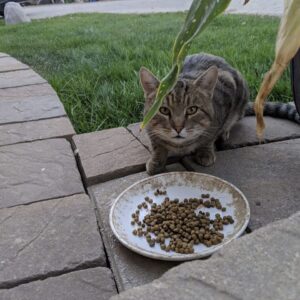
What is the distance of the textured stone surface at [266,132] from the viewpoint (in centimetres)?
196

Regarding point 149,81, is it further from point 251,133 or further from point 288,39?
point 288,39

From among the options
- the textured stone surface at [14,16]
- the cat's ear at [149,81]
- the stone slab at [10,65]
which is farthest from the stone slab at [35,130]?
the textured stone surface at [14,16]

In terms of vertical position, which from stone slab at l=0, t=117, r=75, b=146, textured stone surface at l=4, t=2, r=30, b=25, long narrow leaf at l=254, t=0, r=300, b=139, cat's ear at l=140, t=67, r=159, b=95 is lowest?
textured stone surface at l=4, t=2, r=30, b=25

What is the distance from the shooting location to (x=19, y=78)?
3213mm

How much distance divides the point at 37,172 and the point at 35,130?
48 centimetres

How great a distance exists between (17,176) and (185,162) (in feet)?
2.44

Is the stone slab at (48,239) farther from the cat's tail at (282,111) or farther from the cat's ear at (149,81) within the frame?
the cat's tail at (282,111)

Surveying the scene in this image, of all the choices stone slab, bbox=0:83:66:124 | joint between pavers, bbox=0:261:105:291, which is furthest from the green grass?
joint between pavers, bbox=0:261:105:291

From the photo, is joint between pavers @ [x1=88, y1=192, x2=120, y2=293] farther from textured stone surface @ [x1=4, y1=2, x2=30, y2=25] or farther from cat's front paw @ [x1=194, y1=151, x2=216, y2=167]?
textured stone surface @ [x1=4, y1=2, x2=30, y2=25]

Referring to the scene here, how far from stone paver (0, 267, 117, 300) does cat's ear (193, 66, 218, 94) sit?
941mm

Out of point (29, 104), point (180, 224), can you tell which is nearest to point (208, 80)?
point (180, 224)

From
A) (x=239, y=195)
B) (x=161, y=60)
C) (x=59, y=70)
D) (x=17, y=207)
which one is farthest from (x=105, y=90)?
(x=239, y=195)

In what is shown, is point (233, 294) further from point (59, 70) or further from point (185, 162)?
point (59, 70)

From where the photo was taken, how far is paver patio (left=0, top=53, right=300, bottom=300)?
0.74m
